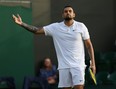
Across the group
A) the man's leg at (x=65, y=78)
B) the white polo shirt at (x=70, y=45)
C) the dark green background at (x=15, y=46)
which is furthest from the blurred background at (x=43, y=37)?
the white polo shirt at (x=70, y=45)

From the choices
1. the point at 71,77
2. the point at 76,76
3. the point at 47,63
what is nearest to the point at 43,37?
the point at 47,63

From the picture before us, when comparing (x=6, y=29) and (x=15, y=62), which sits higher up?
(x=6, y=29)

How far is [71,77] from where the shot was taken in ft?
28.4

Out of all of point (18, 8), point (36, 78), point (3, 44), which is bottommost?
point (36, 78)

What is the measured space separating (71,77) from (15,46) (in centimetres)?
457

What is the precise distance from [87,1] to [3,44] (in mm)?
3235

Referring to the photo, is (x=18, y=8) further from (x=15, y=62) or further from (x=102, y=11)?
(x=102, y=11)

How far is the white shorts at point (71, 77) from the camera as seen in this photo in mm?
8555

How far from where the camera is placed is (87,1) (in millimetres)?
14984

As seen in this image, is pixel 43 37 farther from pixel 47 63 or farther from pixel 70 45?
pixel 70 45

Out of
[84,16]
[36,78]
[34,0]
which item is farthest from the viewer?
[84,16]

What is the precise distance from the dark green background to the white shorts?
4.35 m

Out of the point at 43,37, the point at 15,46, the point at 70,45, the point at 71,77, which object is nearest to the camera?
the point at 70,45

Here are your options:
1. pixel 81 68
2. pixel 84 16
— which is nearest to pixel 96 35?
pixel 84 16
